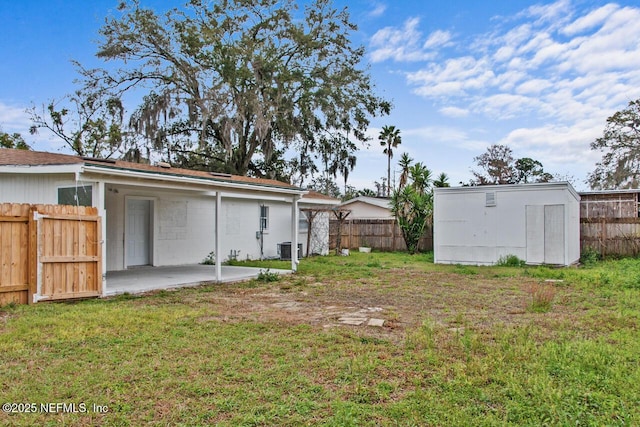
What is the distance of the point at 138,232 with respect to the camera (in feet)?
40.2

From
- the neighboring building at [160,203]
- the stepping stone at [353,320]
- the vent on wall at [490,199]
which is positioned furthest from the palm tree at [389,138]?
the stepping stone at [353,320]

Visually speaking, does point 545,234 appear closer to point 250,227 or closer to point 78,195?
point 250,227

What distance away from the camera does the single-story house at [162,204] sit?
835 centimetres

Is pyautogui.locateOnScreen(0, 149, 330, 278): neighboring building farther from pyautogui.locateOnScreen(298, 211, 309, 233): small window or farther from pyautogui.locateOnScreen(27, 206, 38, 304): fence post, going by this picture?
pyautogui.locateOnScreen(27, 206, 38, 304): fence post

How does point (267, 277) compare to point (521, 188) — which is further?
point (521, 188)

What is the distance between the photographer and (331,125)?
2384cm

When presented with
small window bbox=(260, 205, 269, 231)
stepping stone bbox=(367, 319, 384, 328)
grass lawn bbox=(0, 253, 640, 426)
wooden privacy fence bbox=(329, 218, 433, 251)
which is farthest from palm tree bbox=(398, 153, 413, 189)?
stepping stone bbox=(367, 319, 384, 328)

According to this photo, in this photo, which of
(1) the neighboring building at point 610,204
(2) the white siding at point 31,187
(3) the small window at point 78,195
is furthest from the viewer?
(1) the neighboring building at point 610,204

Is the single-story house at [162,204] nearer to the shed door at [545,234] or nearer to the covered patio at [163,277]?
the covered patio at [163,277]

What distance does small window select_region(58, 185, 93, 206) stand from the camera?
325 inches

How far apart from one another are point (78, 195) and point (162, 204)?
4.31 meters

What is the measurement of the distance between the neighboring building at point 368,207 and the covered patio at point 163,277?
1411 cm

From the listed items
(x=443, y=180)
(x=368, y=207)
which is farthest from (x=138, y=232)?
(x=368, y=207)

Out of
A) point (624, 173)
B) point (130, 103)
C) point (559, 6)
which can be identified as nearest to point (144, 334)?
point (559, 6)
